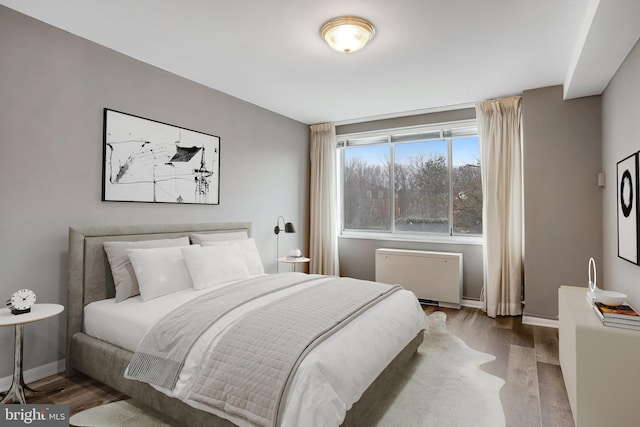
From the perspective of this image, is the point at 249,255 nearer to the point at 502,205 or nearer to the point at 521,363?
the point at 521,363

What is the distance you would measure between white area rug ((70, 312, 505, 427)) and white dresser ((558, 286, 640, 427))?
1.52 feet

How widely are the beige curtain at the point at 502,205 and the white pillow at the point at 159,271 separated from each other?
3.42 metres

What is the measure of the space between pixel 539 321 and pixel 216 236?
3.61 m

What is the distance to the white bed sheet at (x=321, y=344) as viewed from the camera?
5.11 ft

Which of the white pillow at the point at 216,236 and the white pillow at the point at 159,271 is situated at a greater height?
the white pillow at the point at 216,236

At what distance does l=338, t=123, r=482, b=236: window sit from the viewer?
4.74 m

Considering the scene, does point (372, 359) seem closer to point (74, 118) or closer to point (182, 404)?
point (182, 404)

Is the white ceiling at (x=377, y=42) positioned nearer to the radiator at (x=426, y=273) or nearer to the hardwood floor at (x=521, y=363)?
the radiator at (x=426, y=273)

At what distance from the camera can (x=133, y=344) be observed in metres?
2.25

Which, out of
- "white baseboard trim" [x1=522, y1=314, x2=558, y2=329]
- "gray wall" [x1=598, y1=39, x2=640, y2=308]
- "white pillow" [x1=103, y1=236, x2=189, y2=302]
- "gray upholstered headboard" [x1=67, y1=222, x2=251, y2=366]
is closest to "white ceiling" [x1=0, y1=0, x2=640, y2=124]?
"gray wall" [x1=598, y1=39, x2=640, y2=308]

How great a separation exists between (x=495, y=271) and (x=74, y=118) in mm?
4517

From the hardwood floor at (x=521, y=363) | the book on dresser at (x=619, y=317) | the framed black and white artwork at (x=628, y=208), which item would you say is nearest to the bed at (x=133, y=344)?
the hardwood floor at (x=521, y=363)

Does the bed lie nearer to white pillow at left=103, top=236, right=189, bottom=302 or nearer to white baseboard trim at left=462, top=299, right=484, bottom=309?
white pillow at left=103, top=236, right=189, bottom=302

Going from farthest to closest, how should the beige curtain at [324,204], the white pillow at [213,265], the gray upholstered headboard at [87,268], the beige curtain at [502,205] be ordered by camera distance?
1. the beige curtain at [324,204]
2. the beige curtain at [502,205]
3. the white pillow at [213,265]
4. the gray upholstered headboard at [87,268]
